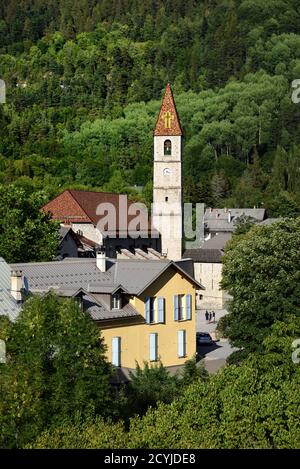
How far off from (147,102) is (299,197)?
196ft

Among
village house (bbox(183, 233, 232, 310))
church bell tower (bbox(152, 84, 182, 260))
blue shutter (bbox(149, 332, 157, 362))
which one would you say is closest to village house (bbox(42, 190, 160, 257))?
church bell tower (bbox(152, 84, 182, 260))

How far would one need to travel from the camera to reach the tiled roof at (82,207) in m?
79.4

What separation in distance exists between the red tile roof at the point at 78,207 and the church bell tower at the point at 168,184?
161 centimetres

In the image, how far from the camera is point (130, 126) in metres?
157

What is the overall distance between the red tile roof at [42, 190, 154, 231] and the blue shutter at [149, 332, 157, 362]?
34.3 metres

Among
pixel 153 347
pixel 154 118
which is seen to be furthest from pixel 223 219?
pixel 153 347

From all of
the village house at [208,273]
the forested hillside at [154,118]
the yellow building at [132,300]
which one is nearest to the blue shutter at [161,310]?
the yellow building at [132,300]

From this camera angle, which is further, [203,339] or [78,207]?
[78,207]

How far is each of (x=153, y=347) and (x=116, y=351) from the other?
3176 millimetres

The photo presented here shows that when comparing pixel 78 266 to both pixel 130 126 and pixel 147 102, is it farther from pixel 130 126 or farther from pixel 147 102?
pixel 147 102

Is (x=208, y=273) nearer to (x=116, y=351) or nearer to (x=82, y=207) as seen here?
(x=82, y=207)

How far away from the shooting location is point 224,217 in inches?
4316

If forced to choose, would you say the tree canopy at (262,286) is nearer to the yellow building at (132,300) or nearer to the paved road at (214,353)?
the paved road at (214,353)

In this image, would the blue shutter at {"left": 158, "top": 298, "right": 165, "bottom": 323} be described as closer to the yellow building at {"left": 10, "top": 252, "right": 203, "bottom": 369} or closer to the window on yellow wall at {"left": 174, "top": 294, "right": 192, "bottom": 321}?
the yellow building at {"left": 10, "top": 252, "right": 203, "bottom": 369}
